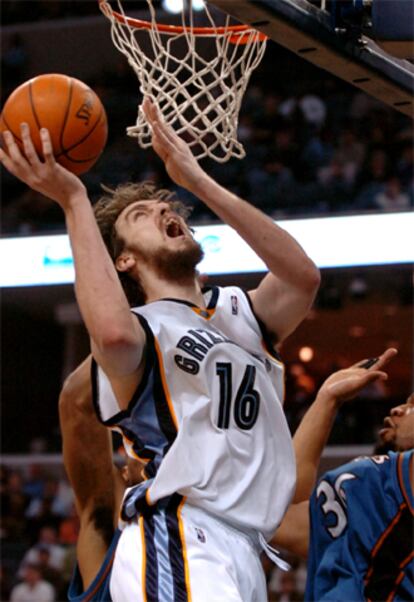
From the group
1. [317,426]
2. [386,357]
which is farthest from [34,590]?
[386,357]

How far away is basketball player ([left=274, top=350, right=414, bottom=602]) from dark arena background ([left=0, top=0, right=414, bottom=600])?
11.8 feet

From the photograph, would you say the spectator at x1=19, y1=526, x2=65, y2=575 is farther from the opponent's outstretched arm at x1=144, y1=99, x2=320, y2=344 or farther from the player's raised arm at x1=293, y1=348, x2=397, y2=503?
the opponent's outstretched arm at x1=144, y1=99, x2=320, y2=344

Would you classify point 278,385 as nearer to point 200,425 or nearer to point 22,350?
point 200,425

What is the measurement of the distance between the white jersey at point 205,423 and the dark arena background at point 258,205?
12.5ft

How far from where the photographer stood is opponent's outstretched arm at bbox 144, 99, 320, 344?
302cm

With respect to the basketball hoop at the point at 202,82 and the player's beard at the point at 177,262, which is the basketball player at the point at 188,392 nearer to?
the player's beard at the point at 177,262

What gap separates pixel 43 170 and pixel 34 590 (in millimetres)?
6681

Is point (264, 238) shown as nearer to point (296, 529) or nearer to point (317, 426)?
point (317, 426)

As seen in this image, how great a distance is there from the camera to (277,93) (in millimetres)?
A: 12414

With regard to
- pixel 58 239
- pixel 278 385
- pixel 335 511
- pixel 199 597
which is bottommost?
pixel 58 239

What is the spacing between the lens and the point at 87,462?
3.72 m

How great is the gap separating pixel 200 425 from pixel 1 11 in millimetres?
12477

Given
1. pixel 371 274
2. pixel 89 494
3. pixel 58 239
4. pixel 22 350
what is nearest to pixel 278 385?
pixel 89 494

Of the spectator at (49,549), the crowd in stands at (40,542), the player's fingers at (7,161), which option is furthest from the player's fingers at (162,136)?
the spectator at (49,549)
